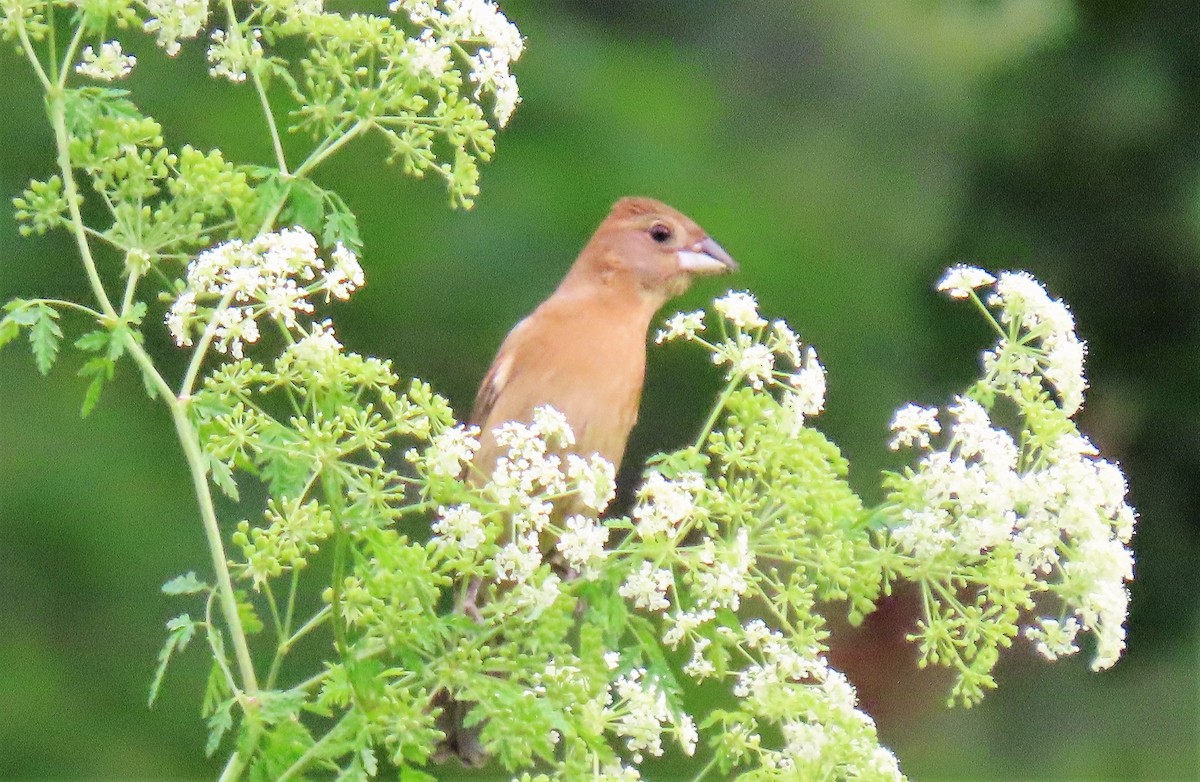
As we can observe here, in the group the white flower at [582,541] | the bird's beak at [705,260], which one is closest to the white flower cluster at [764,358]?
the white flower at [582,541]

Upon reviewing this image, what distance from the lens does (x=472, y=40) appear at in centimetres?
303

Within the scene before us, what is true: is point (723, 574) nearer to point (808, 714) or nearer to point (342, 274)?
point (808, 714)

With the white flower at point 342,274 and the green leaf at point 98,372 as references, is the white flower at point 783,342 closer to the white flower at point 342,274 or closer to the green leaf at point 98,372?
the white flower at point 342,274

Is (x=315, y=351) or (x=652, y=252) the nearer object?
(x=315, y=351)

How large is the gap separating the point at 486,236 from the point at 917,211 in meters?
2.77

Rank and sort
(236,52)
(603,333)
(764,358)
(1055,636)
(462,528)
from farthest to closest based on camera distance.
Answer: (603,333) → (236,52) → (764,358) → (1055,636) → (462,528)

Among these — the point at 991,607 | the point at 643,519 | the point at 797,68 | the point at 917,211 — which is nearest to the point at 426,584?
the point at 643,519

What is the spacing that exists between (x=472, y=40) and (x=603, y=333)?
6.28 feet

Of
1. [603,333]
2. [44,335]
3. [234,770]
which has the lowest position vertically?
[234,770]

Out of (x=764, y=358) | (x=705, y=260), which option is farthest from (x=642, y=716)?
(x=705, y=260)

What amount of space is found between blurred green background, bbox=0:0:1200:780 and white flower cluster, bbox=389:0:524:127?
5.81m

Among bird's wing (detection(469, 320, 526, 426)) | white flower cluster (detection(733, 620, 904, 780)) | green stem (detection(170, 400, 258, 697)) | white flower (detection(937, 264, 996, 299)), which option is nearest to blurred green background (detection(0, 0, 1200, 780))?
bird's wing (detection(469, 320, 526, 426))

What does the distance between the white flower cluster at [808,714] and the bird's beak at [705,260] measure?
7.17ft

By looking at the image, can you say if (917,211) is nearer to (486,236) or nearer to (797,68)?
(797,68)
